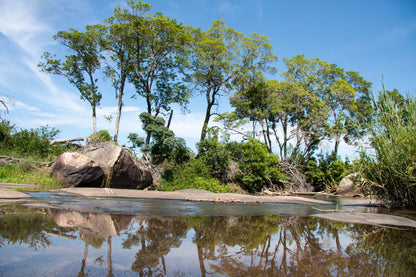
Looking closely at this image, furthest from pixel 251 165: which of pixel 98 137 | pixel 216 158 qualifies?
pixel 98 137

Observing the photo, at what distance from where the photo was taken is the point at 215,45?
20844 mm

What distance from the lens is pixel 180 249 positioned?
2.73 meters

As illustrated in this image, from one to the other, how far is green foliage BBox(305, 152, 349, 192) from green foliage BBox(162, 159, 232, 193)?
1143 centimetres

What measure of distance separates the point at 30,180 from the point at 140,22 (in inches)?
515

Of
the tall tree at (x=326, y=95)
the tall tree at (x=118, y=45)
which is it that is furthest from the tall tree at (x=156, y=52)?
the tall tree at (x=326, y=95)

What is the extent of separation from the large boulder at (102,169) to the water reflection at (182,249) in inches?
271

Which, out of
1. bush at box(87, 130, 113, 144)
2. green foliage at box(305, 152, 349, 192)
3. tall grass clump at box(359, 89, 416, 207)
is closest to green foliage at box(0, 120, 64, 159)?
bush at box(87, 130, 113, 144)

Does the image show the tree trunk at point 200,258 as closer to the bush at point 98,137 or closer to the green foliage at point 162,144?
the bush at point 98,137

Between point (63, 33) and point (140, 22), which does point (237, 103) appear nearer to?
point (140, 22)

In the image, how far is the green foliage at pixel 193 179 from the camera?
15.5 meters

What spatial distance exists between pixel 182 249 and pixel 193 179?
1326 centimetres

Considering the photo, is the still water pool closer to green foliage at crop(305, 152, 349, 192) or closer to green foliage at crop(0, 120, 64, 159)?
green foliage at crop(0, 120, 64, 159)

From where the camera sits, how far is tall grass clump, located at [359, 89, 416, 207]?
7352mm

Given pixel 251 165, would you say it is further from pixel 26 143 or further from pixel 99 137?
pixel 26 143
